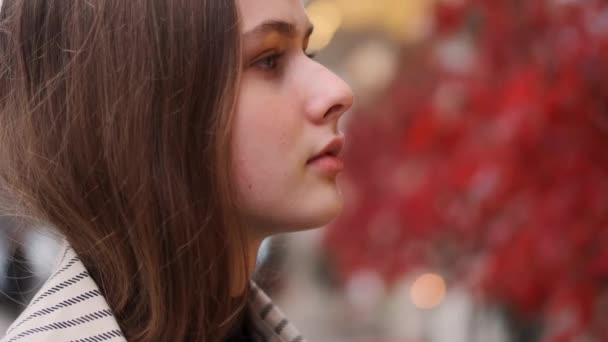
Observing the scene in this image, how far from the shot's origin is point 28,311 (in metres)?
1.31

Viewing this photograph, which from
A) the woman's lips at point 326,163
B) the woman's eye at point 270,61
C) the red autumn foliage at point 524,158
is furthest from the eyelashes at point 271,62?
the red autumn foliage at point 524,158

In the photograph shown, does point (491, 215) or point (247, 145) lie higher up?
point (247, 145)

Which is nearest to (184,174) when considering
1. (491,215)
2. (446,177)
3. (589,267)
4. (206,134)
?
(206,134)

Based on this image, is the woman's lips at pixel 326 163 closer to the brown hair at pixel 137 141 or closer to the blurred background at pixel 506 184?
the brown hair at pixel 137 141

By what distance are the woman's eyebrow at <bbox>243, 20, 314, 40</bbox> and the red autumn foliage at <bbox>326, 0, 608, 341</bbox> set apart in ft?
4.36

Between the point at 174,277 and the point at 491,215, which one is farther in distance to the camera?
the point at 491,215

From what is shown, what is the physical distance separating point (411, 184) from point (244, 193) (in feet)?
8.56

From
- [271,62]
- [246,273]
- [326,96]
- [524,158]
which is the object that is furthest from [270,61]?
[524,158]

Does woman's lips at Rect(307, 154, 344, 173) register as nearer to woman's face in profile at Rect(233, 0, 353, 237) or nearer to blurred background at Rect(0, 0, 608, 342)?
woman's face in profile at Rect(233, 0, 353, 237)

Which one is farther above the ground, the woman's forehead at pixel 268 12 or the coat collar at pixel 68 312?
the woman's forehead at pixel 268 12

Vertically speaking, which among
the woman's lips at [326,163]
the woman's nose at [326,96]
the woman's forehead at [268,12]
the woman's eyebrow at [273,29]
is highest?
the woman's forehead at [268,12]

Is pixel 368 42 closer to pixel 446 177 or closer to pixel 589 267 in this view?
pixel 446 177

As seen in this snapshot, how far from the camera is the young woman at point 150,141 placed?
138 centimetres

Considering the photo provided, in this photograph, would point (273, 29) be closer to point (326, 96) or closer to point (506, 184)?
point (326, 96)
